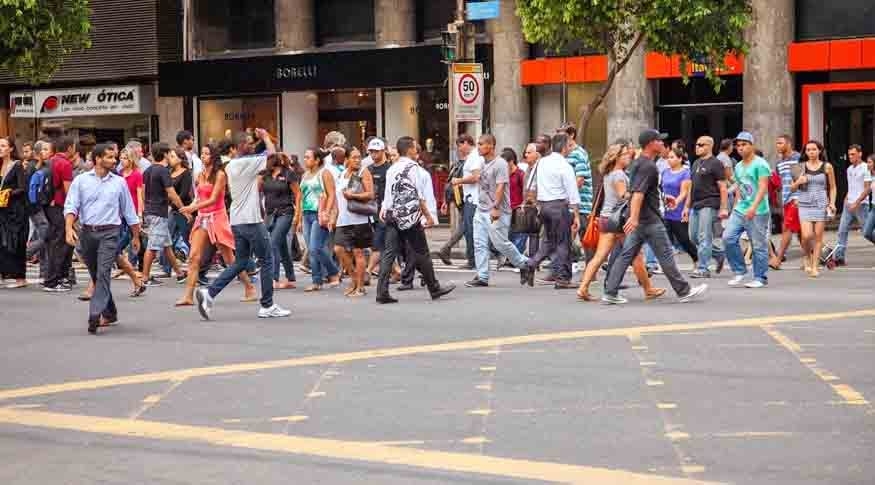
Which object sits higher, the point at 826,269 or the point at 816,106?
the point at 816,106

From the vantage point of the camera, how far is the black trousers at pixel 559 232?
54.4 ft

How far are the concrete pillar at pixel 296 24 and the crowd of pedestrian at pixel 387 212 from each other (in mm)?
12647

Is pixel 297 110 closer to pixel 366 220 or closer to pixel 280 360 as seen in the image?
pixel 366 220

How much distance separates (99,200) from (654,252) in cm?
523

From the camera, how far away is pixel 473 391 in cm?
958

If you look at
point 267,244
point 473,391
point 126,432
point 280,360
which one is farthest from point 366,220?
point 126,432

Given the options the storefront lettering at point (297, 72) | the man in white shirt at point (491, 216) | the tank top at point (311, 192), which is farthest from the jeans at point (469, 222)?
the storefront lettering at point (297, 72)

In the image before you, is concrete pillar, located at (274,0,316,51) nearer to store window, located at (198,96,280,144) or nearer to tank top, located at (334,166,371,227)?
store window, located at (198,96,280,144)

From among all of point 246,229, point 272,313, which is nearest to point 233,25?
point 246,229

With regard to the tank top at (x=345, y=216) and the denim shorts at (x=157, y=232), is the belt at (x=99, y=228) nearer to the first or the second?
the tank top at (x=345, y=216)

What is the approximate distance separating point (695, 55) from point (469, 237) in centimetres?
699

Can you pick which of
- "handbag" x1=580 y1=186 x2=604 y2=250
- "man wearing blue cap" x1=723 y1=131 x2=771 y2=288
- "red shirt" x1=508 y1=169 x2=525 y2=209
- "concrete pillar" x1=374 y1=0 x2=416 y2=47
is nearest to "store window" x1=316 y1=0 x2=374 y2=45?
"concrete pillar" x1=374 y1=0 x2=416 y2=47

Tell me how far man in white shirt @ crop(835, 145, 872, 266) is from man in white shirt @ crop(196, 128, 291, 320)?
8.47 meters

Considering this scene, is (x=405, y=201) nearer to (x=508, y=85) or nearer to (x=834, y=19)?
(x=834, y=19)
